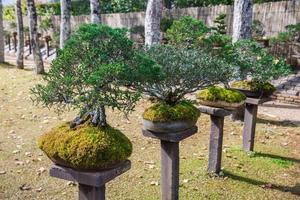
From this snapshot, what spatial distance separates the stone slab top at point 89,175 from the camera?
278cm

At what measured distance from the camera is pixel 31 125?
7586mm

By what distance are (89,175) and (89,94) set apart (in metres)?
0.61

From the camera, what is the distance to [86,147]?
2760 millimetres

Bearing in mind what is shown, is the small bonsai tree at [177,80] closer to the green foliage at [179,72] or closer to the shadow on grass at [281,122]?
the green foliage at [179,72]

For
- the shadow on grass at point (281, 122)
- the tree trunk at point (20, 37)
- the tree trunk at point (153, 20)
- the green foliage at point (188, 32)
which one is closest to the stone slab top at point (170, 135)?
the green foliage at point (188, 32)

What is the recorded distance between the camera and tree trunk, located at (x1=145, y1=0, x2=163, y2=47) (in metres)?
9.29

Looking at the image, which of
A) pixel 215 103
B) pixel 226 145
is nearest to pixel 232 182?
pixel 215 103

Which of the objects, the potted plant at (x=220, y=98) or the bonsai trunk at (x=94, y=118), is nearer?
the bonsai trunk at (x=94, y=118)

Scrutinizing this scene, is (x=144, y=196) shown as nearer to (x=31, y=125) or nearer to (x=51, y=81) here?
(x=51, y=81)

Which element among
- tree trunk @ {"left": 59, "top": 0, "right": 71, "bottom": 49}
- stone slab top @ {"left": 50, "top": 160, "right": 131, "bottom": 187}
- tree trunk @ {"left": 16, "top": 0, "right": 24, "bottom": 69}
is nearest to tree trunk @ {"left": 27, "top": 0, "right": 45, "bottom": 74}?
tree trunk @ {"left": 59, "top": 0, "right": 71, "bottom": 49}

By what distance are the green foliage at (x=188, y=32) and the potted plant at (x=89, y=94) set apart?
2015 mm

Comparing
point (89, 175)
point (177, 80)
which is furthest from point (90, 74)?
point (177, 80)

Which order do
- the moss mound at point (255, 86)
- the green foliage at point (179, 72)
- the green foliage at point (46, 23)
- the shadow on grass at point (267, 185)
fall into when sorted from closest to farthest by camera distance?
1. the green foliage at point (179, 72)
2. the shadow on grass at point (267, 185)
3. the moss mound at point (255, 86)
4. the green foliage at point (46, 23)

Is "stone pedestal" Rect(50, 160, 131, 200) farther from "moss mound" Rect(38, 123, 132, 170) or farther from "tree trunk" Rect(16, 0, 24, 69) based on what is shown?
"tree trunk" Rect(16, 0, 24, 69)
